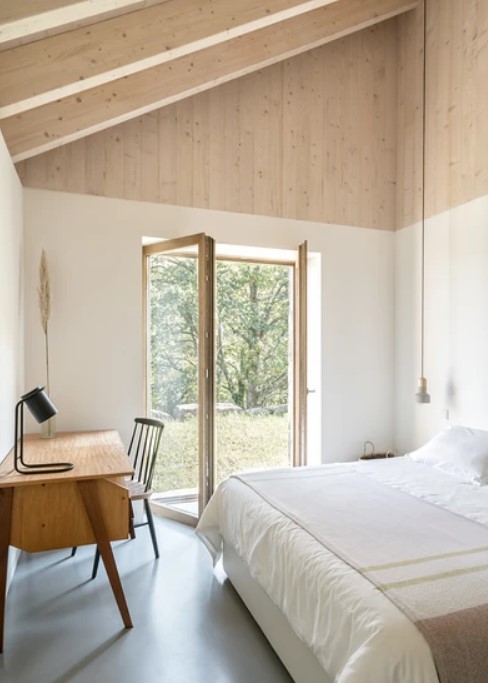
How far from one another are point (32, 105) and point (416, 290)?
324 cm

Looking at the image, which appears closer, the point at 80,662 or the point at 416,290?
the point at 80,662

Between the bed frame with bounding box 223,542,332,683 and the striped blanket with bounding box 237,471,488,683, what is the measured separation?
403 mm

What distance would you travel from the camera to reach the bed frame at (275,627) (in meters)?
1.71

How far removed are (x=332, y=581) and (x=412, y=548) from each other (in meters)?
0.40

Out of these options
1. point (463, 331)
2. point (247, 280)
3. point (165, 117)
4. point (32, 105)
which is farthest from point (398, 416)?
point (32, 105)

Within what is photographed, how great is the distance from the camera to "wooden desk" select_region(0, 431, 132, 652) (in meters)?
2.14

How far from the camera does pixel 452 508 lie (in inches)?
86.7

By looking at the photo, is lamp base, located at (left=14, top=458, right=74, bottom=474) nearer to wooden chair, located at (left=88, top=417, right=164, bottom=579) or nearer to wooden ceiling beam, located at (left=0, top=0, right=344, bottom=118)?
wooden chair, located at (left=88, top=417, right=164, bottom=579)

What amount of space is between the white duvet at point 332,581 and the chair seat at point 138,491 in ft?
1.42

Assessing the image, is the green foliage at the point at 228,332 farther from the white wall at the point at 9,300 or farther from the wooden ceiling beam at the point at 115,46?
the wooden ceiling beam at the point at 115,46

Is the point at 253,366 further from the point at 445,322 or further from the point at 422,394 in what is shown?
the point at 445,322

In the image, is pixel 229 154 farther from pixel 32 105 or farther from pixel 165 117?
pixel 32 105

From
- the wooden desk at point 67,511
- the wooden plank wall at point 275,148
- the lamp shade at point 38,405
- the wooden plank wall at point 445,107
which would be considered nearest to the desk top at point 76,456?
the wooden desk at point 67,511

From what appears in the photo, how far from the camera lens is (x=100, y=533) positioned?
7.37 feet
